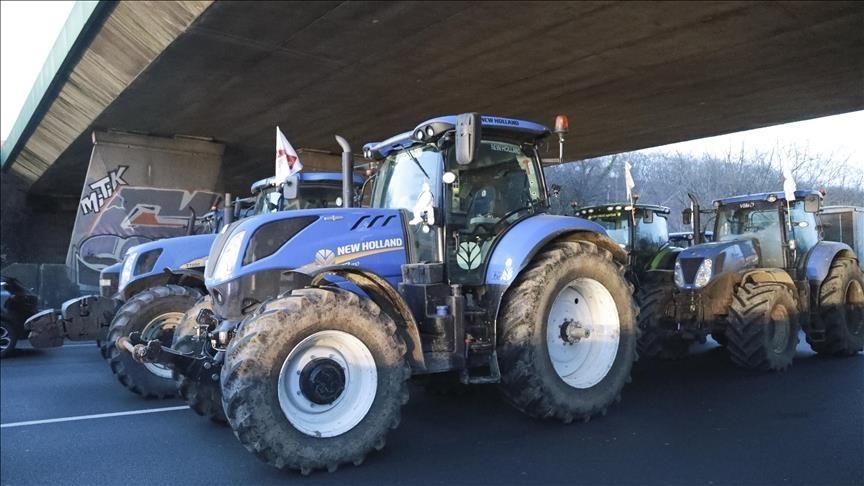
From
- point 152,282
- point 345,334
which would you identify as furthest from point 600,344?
point 152,282

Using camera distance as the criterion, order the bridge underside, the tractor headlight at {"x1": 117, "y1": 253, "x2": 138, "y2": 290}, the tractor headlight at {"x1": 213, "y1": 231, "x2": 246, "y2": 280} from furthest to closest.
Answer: the bridge underside, the tractor headlight at {"x1": 117, "y1": 253, "x2": 138, "y2": 290}, the tractor headlight at {"x1": 213, "y1": 231, "x2": 246, "y2": 280}

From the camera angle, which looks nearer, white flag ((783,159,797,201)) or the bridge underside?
white flag ((783,159,797,201))

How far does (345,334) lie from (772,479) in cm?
293

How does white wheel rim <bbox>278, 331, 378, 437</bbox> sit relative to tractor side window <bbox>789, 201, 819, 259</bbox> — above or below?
below

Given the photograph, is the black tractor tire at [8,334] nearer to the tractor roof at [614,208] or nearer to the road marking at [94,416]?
the road marking at [94,416]

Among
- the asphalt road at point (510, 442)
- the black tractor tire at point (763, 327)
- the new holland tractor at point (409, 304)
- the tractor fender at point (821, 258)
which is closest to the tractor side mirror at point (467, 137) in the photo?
the new holland tractor at point (409, 304)

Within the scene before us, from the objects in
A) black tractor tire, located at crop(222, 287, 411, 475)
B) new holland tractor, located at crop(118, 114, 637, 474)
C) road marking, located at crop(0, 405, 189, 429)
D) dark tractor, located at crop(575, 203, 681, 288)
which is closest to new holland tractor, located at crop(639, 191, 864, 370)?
dark tractor, located at crop(575, 203, 681, 288)

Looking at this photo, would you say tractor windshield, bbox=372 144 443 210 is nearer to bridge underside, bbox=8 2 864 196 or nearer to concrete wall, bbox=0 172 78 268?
bridge underside, bbox=8 2 864 196

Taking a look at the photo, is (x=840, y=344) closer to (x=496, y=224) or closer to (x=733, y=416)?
(x=733, y=416)

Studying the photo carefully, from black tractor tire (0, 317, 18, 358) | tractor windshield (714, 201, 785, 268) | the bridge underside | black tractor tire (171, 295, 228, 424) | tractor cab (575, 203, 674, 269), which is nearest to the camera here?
black tractor tire (171, 295, 228, 424)

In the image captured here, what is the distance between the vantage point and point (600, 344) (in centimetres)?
574

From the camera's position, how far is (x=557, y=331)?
565 cm

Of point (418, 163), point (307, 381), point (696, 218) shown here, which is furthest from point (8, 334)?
point (696, 218)

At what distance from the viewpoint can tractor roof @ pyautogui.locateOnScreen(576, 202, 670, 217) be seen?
31.3 feet
